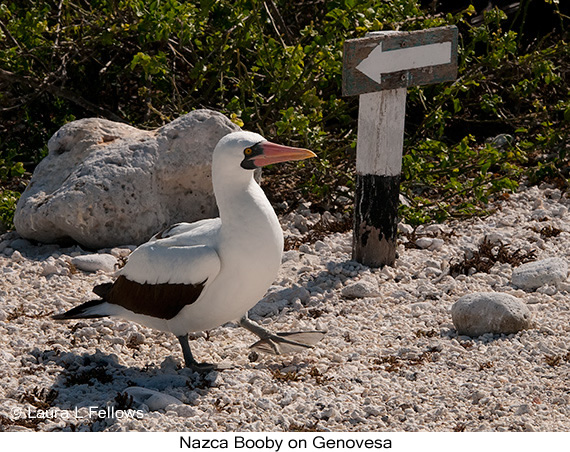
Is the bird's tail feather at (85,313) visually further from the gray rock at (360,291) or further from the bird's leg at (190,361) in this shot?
the gray rock at (360,291)

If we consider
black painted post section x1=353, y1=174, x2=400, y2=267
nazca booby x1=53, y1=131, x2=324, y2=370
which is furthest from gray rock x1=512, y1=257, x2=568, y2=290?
nazca booby x1=53, y1=131, x2=324, y2=370

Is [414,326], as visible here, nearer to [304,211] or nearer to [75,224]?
[304,211]

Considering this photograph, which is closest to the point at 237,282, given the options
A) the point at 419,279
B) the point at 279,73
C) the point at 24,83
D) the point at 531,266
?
the point at 419,279

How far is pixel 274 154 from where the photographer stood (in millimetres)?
4562

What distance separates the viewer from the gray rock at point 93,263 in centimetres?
587

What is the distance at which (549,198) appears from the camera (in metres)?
6.89

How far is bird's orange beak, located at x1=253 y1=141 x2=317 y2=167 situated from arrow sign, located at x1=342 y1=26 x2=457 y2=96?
1117mm

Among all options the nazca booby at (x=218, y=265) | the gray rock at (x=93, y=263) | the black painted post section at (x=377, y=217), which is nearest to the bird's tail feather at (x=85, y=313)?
the nazca booby at (x=218, y=265)

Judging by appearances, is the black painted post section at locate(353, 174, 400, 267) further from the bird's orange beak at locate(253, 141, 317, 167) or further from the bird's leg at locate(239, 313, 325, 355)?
the bird's orange beak at locate(253, 141, 317, 167)

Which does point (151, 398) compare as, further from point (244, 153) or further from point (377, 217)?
point (377, 217)

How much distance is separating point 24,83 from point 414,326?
416cm

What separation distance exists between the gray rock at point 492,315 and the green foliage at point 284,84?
4.96 ft

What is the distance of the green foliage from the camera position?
21.5 feet

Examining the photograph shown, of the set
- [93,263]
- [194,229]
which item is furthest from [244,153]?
[93,263]
